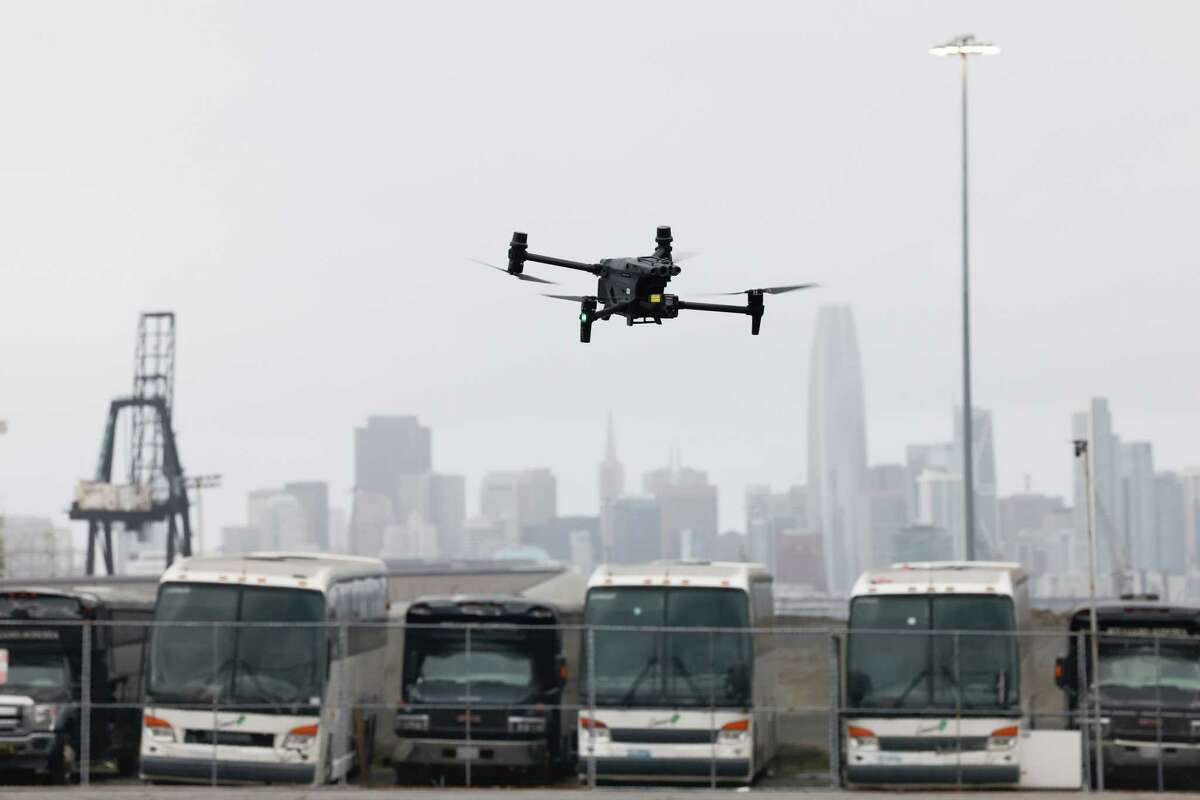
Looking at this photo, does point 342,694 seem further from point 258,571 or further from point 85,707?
point 85,707

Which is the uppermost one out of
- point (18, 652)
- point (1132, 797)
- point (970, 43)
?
point (970, 43)

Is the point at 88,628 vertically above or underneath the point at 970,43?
underneath

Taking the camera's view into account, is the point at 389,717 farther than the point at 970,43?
No

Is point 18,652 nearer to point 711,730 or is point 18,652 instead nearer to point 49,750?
point 49,750

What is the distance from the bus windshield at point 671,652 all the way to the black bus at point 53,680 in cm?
672

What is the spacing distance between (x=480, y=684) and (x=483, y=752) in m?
0.99

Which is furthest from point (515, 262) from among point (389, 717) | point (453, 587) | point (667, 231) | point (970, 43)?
point (453, 587)

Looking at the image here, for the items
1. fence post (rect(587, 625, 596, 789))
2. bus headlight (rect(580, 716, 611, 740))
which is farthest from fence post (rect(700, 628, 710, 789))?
fence post (rect(587, 625, 596, 789))

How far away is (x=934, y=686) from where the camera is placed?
28.9 m

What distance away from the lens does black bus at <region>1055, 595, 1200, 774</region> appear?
30.0m

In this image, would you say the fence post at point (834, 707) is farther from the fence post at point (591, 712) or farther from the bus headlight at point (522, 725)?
the bus headlight at point (522, 725)

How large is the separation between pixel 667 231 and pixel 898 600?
1256 cm

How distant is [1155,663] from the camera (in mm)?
30391

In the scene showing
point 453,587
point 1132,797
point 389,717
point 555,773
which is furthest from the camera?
point 453,587
